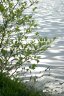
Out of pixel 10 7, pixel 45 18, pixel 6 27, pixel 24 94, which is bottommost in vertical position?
pixel 45 18

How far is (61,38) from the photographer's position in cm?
1695

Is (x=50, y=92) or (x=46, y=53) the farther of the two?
(x=46, y=53)

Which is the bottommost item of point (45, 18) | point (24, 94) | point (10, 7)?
point (45, 18)

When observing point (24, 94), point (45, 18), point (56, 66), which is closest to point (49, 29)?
point (45, 18)

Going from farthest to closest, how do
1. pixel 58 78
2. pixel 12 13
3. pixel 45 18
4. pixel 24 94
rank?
1. pixel 45 18
2. pixel 58 78
3. pixel 12 13
4. pixel 24 94

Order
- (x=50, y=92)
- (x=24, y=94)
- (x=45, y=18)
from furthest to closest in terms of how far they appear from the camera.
→ 1. (x=45, y=18)
2. (x=50, y=92)
3. (x=24, y=94)

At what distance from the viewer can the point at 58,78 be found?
10.2 metres

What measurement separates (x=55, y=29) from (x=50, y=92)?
1196cm

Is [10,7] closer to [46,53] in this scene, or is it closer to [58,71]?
[58,71]

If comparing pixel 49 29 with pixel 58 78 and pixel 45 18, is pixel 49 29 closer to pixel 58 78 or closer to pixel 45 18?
pixel 45 18

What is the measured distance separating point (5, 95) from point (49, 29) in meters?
14.5

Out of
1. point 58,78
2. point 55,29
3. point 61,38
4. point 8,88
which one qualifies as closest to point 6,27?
point 8,88

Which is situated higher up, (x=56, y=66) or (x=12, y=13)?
(x=12, y=13)

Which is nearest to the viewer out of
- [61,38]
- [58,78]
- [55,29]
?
[58,78]
